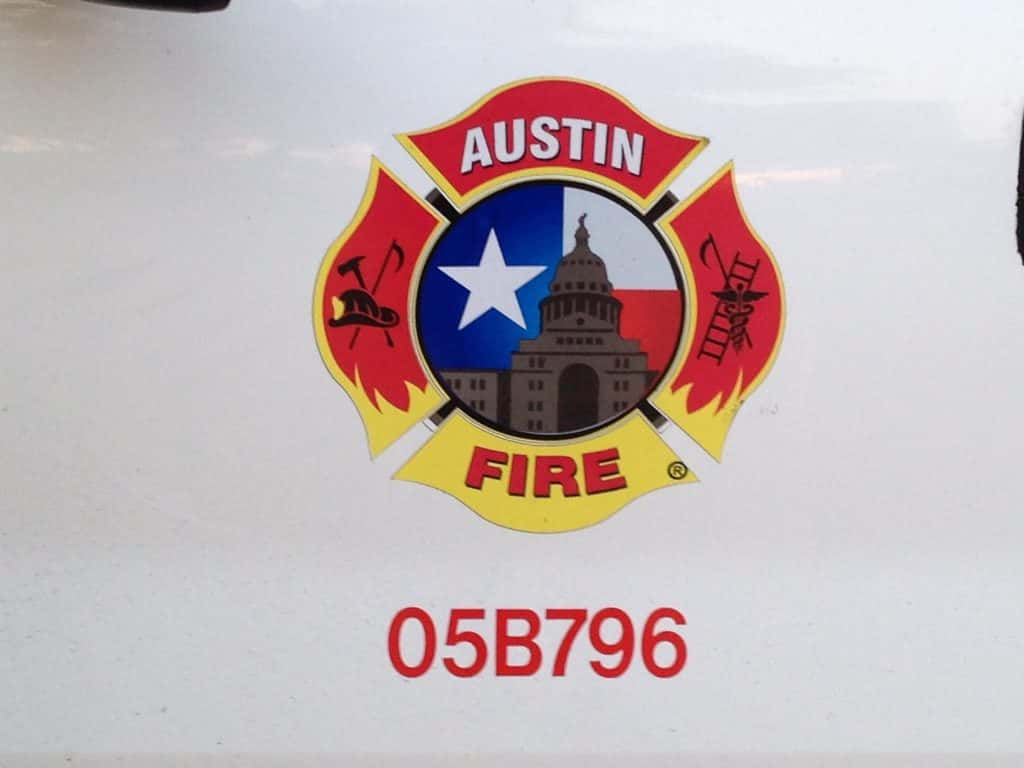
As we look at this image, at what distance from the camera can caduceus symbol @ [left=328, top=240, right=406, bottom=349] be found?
140cm

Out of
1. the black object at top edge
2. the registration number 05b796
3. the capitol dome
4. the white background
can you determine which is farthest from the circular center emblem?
the black object at top edge

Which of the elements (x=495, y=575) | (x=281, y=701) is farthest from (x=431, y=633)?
(x=281, y=701)

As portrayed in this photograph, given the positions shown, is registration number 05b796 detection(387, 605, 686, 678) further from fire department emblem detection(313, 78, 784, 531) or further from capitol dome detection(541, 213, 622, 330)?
capitol dome detection(541, 213, 622, 330)

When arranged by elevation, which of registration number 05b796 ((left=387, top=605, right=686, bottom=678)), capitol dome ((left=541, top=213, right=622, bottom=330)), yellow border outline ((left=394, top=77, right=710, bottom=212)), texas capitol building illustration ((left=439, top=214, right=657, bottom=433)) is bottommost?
registration number 05b796 ((left=387, top=605, right=686, bottom=678))

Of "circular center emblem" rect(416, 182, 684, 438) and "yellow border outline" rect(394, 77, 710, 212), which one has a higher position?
"yellow border outline" rect(394, 77, 710, 212)

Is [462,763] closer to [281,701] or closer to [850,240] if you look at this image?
[281,701]

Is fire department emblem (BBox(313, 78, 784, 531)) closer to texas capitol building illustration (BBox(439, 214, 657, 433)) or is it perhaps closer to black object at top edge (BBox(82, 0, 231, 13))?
texas capitol building illustration (BBox(439, 214, 657, 433))

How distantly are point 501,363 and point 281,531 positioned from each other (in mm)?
394

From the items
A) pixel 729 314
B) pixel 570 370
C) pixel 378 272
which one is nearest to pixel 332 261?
pixel 378 272

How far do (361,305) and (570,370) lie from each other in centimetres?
31

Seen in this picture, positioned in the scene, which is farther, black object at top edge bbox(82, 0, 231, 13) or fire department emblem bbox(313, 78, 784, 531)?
fire department emblem bbox(313, 78, 784, 531)

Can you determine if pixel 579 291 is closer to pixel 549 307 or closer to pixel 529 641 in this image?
pixel 549 307

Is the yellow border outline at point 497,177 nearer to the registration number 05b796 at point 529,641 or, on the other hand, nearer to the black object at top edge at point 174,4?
the black object at top edge at point 174,4

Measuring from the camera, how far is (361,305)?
1.40 m
